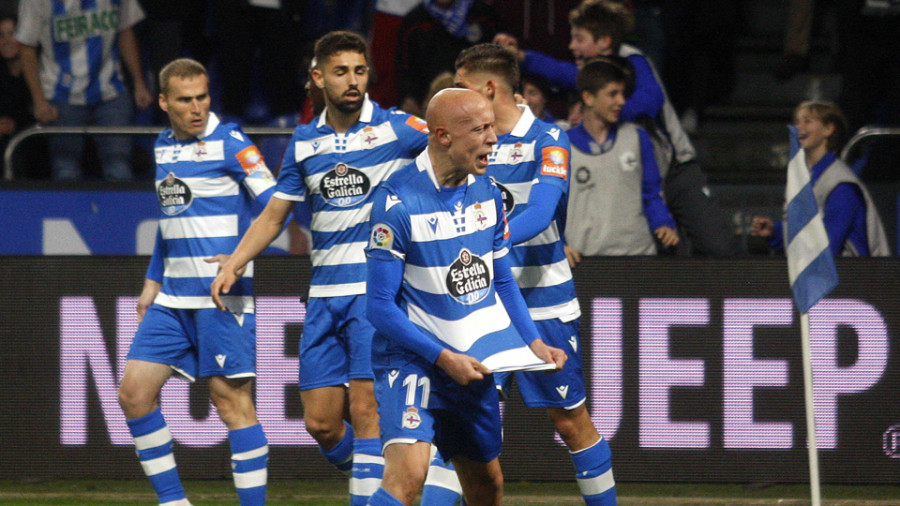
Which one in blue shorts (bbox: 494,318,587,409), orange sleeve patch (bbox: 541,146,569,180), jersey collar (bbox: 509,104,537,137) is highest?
jersey collar (bbox: 509,104,537,137)

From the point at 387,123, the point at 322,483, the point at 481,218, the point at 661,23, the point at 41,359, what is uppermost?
the point at 661,23

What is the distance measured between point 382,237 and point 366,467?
4.87ft

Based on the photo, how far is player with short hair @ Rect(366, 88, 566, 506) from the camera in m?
4.34

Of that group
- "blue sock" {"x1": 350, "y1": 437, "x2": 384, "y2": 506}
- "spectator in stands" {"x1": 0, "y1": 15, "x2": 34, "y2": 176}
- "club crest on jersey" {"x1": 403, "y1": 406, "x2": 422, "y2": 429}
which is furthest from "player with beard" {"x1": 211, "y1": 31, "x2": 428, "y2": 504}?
"spectator in stands" {"x1": 0, "y1": 15, "x2": 34, "y2": 176}

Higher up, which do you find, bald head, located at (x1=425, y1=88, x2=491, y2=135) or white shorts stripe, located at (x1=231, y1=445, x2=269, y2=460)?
bald head, located at (x1=425, y1=88, x2=491, y2=135)

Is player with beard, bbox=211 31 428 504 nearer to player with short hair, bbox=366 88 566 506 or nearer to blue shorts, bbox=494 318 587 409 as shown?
blue shorts, bbox=494 318 587 409

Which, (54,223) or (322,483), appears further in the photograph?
(54,223)

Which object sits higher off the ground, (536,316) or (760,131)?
(760,131)

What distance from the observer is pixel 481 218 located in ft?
14.7

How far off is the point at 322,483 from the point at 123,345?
1.28 meters

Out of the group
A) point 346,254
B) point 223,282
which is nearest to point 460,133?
point 346,254

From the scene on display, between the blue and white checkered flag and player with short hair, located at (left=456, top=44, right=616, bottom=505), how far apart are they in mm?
938

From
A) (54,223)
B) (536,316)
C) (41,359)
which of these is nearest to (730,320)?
(536,316)

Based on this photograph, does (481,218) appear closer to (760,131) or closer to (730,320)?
(730,320)
